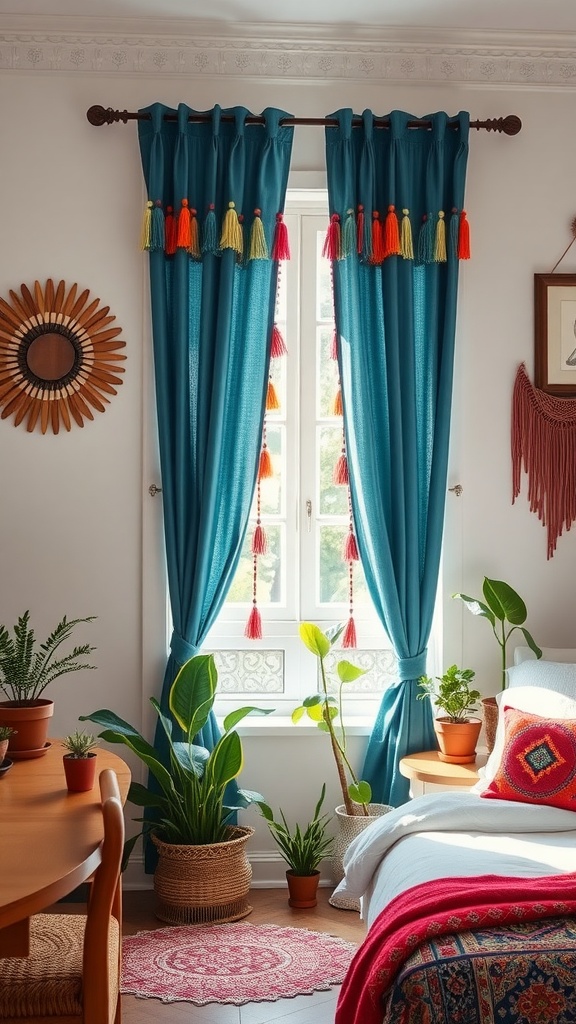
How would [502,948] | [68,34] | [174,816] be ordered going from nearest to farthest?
[502,948] → [174,816] → [68,34]

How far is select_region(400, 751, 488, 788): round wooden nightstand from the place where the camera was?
3.35 m

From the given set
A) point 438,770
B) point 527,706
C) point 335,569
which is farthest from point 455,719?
point 335,569

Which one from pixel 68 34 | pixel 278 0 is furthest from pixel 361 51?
pixel 68 34

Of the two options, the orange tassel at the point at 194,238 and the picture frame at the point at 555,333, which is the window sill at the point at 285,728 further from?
the orange tassel at the point at 194,238

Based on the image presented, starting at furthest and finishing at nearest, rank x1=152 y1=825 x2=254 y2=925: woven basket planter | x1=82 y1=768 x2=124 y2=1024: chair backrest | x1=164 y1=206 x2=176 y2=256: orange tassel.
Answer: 1. x1=164 y1=206 x2=176 y2=256: orange tassel
2. x1=152 y1=825 x2=254 y2=925: woven basket planter
3. x1=82 y1=768 x2=124 y2=1024: chair backrest

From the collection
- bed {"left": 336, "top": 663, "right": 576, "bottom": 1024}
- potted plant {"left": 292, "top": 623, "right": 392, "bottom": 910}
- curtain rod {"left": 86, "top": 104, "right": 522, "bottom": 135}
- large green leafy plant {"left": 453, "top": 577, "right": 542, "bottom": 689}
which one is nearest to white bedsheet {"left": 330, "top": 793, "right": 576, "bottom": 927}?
bed {"left": 336, "top": 663, "right": 576, "bottom": 1024}

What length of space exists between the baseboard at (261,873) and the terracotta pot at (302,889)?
187 mm

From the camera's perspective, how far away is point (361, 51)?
386cm

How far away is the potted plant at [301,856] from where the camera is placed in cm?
355

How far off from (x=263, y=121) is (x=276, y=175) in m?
0.21

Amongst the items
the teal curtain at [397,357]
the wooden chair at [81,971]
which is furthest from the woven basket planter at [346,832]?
the wooden chair at [81,971]

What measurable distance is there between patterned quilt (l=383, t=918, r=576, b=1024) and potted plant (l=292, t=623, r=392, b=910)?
A: 1.57 metres

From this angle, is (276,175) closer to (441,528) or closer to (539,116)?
(539,116)

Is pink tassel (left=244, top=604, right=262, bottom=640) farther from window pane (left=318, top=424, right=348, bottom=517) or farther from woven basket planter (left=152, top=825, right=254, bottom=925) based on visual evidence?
woven basket planter (left=152, top=825, right=254, bottom=925)
